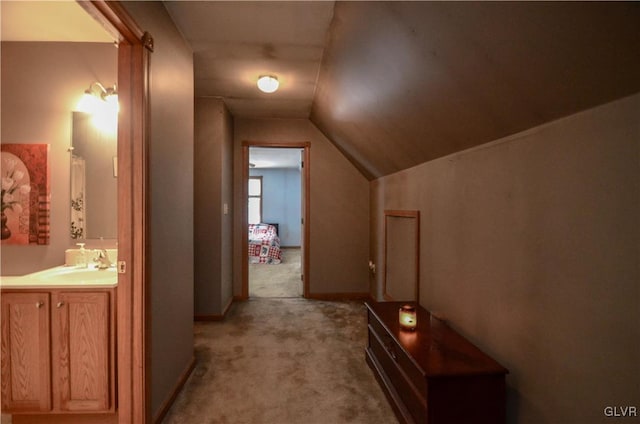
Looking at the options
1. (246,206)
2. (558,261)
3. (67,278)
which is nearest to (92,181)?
(67,278)

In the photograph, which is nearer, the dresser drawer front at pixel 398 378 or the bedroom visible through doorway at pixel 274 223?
the dresser drawer front at pixel 398 378

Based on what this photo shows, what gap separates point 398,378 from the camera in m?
1.77

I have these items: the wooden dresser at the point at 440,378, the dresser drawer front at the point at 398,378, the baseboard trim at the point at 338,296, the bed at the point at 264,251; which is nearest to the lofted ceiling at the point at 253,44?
the wooden dresser at the point at 440,378

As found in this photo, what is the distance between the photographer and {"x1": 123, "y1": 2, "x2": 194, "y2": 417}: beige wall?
5.39 feet

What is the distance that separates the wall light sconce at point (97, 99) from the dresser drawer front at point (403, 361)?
245cm

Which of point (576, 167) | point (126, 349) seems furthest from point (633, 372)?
point (126, 349)

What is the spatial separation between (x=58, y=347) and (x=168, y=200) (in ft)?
3.13

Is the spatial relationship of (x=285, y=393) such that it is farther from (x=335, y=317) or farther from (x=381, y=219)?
(x=381, y=219)

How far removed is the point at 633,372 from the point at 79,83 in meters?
3.18

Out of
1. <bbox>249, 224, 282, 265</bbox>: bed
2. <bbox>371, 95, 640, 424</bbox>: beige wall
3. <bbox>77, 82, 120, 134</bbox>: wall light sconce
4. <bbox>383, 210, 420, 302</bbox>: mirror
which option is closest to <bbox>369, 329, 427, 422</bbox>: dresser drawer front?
<bbox>371, 95, 640, 424</bbox>: beige wall

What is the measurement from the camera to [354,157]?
363cm

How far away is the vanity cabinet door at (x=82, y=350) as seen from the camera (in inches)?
63.9

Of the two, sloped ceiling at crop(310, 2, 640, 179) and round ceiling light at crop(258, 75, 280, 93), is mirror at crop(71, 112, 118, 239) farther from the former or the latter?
sloped ceiling at crop(310, 2, 640, 179)

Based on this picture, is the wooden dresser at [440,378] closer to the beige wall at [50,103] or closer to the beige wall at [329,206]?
the beige wall at [329,206]
